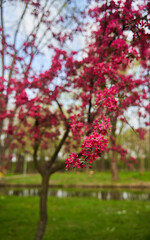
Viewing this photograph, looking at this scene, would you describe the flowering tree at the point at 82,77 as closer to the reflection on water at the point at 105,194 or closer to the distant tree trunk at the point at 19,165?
the reflection on water at the point at 105,194

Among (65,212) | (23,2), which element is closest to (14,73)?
(23,2)

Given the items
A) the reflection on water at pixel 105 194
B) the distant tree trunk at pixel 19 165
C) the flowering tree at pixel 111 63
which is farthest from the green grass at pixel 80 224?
the distant tree trunk at pixel 19 165

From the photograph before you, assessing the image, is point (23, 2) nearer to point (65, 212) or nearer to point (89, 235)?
point (89, 235)

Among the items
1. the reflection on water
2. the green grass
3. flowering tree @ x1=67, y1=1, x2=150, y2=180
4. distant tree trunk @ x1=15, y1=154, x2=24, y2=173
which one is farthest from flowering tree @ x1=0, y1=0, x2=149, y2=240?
distant tree trunk @ x1=15, y1=154, x2=24, y2=173

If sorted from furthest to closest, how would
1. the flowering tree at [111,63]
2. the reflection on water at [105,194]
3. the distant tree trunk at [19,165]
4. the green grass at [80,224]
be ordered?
the distant tree trunk at [19,165] → the reflection on water at [105,194] → the green grass at [80,224] → the flowering tree at [111,63]

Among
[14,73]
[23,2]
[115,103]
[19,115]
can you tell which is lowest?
[115,103]

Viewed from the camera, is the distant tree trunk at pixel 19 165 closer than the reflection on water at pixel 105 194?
No

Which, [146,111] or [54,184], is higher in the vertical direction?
[146,111]

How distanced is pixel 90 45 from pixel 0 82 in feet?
9.04

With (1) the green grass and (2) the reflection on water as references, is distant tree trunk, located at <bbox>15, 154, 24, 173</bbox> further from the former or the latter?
(1) the green grass

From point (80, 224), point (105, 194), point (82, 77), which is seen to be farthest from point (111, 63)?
point (105, 194)

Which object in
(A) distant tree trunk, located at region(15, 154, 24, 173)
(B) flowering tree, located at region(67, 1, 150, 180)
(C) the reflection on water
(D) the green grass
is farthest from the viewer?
A: (A) distant tree trunk, located at region(15, 154, 24, 173)

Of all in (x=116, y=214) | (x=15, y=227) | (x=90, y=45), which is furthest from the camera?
(x=116, y=214)

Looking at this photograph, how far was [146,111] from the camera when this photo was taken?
6770 mm
